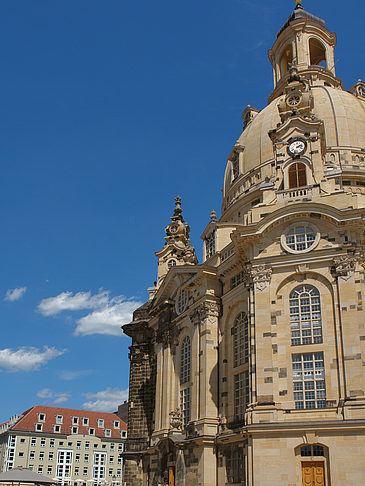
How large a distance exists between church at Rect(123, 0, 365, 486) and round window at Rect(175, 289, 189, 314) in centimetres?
18

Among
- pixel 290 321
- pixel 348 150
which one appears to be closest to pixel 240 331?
pixel 290 321

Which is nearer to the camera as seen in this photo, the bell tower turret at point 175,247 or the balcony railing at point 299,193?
the balcony railing at point 299,193

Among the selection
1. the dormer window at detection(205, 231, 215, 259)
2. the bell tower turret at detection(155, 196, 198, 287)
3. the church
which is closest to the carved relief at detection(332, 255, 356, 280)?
the church

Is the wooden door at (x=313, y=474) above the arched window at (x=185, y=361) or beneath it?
beneath

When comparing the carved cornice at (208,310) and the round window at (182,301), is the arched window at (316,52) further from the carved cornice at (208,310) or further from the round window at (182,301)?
the carved cornice at (208,310)

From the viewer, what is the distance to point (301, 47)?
2520 inches

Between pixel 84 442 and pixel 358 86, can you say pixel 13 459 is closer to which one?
pixel 84 442

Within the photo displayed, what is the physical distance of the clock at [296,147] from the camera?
128 ft

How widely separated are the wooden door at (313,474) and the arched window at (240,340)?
8528 millimetres

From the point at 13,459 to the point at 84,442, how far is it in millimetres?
11176

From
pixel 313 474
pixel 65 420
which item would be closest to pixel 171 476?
pixel 313 474

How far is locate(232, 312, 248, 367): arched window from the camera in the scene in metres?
37.8

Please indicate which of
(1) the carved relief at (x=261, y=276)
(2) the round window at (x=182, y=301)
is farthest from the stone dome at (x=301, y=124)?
(2) the round window at (x=182, y=301)

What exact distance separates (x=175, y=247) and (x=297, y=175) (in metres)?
23.0
